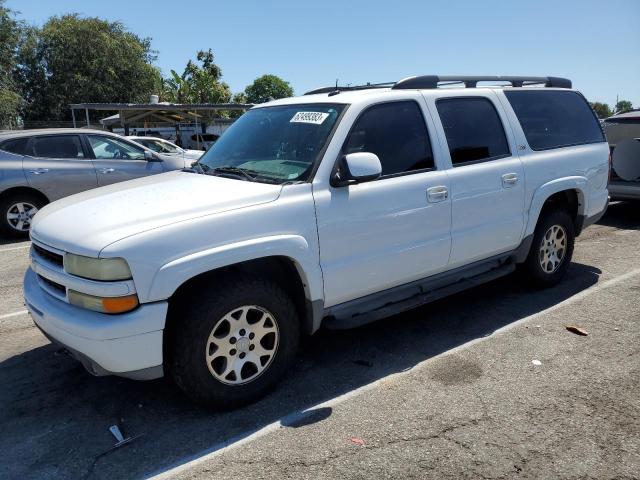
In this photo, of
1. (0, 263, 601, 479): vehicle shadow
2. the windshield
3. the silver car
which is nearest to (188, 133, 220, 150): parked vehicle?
the windshield

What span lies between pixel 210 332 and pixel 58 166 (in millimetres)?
6962

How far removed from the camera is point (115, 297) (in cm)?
275

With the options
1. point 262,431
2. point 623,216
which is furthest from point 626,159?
point 262,431

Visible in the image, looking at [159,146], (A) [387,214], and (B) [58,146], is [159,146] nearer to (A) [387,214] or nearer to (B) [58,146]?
(B) [58,146]

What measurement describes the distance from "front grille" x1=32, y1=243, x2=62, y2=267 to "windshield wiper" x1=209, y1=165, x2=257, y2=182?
1.23m

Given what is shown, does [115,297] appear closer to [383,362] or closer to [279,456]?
[279,456]

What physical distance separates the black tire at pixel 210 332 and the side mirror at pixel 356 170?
0.81m

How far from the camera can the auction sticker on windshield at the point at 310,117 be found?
3730 millimetres

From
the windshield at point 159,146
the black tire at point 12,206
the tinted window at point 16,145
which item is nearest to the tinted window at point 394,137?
the black tire at point 12,206

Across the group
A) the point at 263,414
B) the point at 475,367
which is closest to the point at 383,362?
the point at 475,367

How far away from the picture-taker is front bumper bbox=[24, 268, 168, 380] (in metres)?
2.75

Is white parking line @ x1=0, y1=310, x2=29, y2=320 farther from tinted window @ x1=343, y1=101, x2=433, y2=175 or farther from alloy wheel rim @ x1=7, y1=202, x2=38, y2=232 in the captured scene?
alloy wheel rim @ x1=7, y1=202, x2=38, y2=232

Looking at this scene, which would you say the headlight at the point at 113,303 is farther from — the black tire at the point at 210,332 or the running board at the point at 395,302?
the running board at the point at 395,302

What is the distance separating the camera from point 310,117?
3.81 metres
